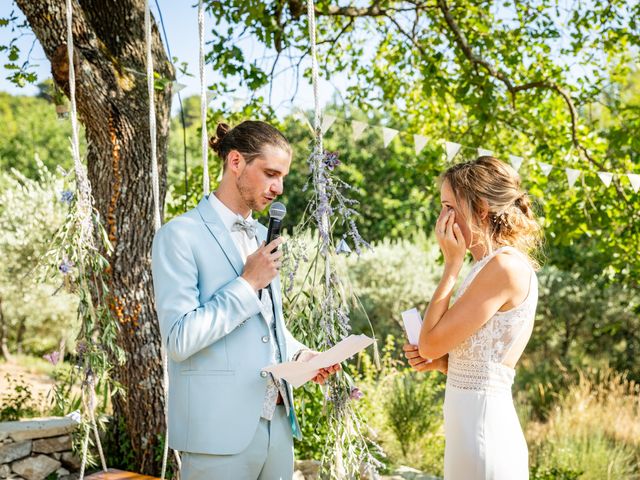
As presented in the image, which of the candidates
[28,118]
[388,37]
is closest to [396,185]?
[388,37]

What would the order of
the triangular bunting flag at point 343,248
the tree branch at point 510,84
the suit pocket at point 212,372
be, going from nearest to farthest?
1. the suit pocket at point 212,372
2. the triangular bunting flag at point 343,248
3. the tree branch at point 510,84

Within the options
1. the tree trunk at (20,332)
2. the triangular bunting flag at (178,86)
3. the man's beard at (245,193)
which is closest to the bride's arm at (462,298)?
the man's beard at (245,193)

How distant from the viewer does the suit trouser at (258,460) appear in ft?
6.17

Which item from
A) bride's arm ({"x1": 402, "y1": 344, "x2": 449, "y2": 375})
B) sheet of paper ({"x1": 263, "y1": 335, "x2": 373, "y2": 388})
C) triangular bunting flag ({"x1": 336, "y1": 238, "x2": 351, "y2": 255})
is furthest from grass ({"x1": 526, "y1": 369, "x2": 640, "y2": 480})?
sheet of paper ({"x1": 263, "y1": 335, "x2": 373, "y2": 388})

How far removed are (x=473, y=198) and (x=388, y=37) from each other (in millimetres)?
4531

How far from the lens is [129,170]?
3838 millimetres

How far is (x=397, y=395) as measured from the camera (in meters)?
5.81

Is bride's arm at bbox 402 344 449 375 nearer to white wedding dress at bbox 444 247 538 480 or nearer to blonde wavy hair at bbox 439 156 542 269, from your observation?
white wedding dress at bbox 444 247 538 480

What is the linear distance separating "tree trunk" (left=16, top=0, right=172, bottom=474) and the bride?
7.17 ft

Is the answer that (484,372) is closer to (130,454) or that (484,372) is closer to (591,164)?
(130,454)

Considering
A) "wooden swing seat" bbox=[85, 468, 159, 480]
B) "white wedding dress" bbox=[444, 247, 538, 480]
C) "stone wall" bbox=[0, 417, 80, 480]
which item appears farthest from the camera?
"stone wall" bbox=[0, 417, 80, 480]

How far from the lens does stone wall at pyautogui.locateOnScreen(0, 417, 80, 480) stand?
431 cm

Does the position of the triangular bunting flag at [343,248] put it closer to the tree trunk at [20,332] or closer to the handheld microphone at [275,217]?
the handheld microphone at [275,217]

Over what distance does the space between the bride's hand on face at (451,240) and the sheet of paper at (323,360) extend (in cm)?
40
